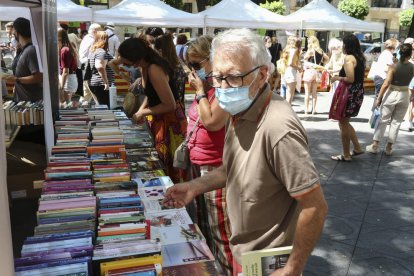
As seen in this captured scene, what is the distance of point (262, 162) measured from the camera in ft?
5.14

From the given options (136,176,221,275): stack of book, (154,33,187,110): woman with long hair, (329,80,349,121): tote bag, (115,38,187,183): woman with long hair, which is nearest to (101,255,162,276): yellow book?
(136,176,221,275): stack of book

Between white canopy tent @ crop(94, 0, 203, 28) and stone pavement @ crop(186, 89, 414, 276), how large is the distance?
4859 millimetres

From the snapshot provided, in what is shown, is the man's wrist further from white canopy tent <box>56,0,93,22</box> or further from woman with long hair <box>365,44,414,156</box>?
white canopy tent <box>56,0,93,22</box>

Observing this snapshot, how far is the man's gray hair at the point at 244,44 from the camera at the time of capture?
1553mm

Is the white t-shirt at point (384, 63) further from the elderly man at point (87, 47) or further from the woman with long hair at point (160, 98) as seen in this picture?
the woman with long hair at point (160, 98)

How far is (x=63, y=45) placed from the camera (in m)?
8.01

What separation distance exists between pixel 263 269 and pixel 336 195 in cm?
349

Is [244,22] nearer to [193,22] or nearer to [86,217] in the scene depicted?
[193,22]

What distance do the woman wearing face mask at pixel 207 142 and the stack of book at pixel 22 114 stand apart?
1.88m

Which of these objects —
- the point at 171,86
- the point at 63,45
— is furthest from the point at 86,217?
the point at 63,45

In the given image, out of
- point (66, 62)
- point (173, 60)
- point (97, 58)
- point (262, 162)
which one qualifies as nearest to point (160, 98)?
point (173, 60)

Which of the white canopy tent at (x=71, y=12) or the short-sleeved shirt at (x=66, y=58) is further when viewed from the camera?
the white canopy tent at (x=71, y=12)

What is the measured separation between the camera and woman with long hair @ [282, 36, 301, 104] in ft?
30.4

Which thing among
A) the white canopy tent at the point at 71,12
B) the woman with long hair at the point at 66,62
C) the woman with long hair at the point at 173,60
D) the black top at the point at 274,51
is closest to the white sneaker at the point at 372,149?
the woman with long hair at the point at 173,60
